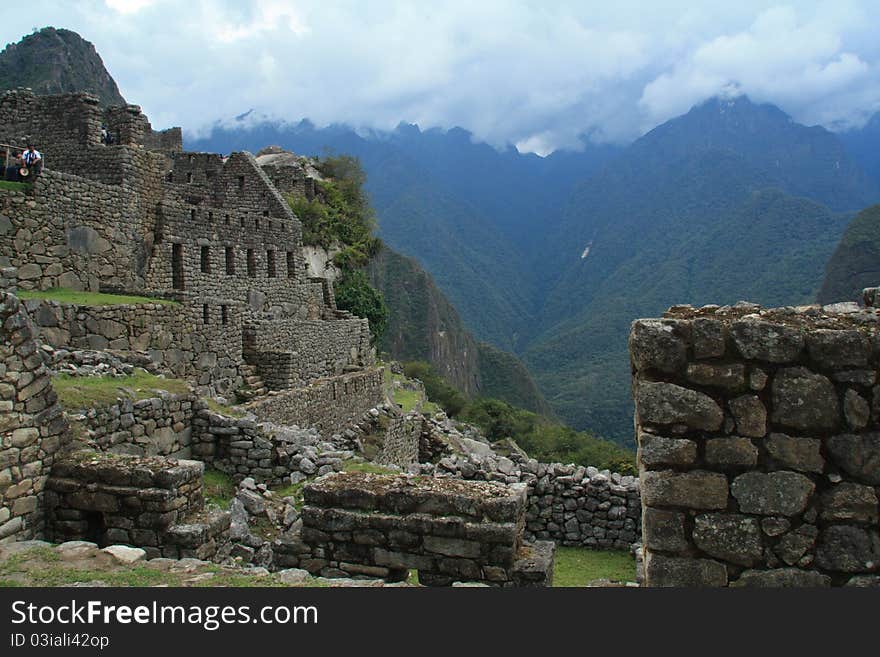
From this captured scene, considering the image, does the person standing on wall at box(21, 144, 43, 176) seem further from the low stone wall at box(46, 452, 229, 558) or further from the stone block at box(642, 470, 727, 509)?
the stone block at box(642, 470, 727, 509)

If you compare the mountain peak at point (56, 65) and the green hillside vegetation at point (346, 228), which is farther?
the mountain peak at point (56, 65)

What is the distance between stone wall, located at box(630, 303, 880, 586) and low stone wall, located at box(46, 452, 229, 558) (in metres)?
4.52

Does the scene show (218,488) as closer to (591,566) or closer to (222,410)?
(222,410)

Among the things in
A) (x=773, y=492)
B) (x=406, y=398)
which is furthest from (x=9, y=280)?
(x=406, y=398)

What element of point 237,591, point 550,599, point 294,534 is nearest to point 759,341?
point 550,599

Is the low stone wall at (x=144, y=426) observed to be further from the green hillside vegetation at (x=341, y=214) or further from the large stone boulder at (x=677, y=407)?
the green hillside vegetation at (x=341, y=214)

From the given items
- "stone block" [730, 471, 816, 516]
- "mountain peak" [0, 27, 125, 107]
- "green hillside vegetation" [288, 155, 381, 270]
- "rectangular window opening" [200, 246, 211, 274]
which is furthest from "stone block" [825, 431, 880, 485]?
"mountain peak" [0, 27, 125, 107]

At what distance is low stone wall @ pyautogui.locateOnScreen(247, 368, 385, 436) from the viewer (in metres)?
14.2

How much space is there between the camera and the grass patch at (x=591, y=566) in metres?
9.59

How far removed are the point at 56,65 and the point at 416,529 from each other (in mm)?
66018

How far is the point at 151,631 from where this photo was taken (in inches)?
160

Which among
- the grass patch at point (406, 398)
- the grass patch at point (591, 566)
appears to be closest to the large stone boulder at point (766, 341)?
the grass patch at point (591, 566)

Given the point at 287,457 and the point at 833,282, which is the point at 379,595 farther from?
the point at 833,282

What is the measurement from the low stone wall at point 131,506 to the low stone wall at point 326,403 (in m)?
6.18
